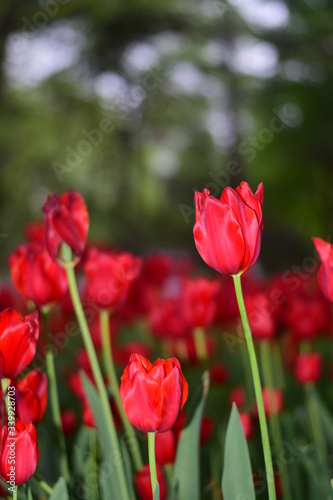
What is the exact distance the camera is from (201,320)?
36.0 inches

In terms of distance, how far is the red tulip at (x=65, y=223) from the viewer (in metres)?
0.57

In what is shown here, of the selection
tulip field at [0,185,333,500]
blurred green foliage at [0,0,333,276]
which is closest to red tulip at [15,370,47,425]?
tulip field at [0,185,333,500]

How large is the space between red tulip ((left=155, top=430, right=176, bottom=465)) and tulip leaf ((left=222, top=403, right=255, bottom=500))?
99 millimetres

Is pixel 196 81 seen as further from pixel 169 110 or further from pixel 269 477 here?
pixel 269 477

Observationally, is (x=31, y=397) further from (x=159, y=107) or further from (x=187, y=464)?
(x=159, y=107)

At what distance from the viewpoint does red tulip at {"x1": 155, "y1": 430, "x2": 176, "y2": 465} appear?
62 cm

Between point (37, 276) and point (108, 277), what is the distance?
80 millimetres

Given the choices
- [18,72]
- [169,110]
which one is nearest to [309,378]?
[18,72]

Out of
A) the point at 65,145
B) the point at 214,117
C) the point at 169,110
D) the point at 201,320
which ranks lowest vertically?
the point at 214,117

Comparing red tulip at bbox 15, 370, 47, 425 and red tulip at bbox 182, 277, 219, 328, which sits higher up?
red tulip at bbox 15, 370, 47, 425

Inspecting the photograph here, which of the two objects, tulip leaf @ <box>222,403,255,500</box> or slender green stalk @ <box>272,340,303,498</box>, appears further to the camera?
slender green stalk @ <box>272,340,303,498</box>

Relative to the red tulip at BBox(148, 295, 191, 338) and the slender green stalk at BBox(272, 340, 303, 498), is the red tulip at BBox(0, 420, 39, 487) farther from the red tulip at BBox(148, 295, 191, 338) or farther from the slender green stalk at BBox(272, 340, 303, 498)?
the red tulip at BBox(148, 295, 191, 338)

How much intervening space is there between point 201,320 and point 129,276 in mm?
241

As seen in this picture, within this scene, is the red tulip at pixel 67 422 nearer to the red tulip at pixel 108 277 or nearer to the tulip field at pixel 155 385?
the tulip field at pixel 155 385
